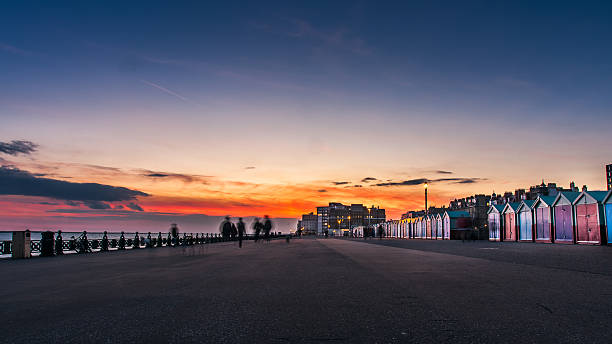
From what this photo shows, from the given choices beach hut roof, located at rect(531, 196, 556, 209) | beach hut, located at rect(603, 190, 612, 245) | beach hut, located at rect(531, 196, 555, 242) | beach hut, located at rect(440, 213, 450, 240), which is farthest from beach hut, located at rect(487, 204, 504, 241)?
beach hut, located at rect(603, 190, 612, 245)

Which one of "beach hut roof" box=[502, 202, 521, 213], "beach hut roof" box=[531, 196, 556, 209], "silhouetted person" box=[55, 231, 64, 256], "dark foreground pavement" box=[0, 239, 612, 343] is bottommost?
"silhouetted person" box=[55, 231, 64, 256]

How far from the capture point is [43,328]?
20.1 feet

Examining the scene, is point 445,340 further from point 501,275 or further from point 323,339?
point 501,275

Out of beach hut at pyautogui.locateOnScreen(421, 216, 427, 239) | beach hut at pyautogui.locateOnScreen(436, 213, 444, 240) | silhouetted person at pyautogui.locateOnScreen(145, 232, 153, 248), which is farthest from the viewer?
beach hut at pyautogui.locateOnScreen(421, 216, 427, 239)

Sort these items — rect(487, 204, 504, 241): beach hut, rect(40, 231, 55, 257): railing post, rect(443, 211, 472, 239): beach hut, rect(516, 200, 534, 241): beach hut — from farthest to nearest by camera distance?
rect(443, 211, 472, 239): beach hut, rect(487, 204, 504, 241): beach hut, rect(516, 200, 534, 241): beach hut, rect(40, 231, 55, 257): railing post

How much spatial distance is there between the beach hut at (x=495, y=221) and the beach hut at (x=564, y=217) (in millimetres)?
12365

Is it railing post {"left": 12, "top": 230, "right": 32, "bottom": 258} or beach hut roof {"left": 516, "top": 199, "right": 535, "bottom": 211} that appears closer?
railing post {"left": 12, "top": 230, "right": 32, "bottom": 258}

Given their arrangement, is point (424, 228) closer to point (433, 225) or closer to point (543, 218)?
point (433, 225)

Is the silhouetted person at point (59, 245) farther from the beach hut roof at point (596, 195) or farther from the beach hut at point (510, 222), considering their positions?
the beach hut at point (510, 222)

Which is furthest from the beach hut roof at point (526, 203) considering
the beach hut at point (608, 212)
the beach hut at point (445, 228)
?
the beach hut at point (445, 228)

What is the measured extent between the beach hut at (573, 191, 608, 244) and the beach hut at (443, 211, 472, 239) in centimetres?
2865

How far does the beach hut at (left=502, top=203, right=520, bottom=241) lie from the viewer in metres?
50.6

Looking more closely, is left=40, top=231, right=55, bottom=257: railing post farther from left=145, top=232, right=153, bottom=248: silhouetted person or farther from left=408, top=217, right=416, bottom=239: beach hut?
left=408, top=217, right=416, bottom=239: beach hut

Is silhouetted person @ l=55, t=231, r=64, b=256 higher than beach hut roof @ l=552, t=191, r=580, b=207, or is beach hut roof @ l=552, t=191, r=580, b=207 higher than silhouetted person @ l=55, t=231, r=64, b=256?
beach hut roof @ l=552, t=191, r=580, b=207
